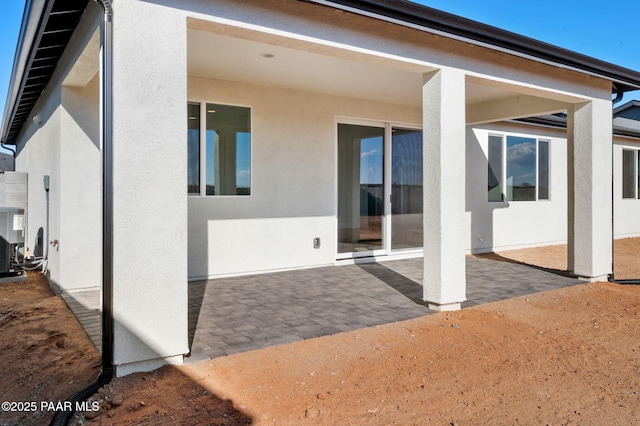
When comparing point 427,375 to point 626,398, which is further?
point 427,375

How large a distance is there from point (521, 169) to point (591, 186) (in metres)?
4.08

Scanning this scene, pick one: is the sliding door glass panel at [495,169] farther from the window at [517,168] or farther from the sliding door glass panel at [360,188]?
the sliding door glass panel at [360,188]

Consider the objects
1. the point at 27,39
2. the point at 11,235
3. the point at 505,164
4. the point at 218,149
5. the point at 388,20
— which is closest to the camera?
the point at 388,20

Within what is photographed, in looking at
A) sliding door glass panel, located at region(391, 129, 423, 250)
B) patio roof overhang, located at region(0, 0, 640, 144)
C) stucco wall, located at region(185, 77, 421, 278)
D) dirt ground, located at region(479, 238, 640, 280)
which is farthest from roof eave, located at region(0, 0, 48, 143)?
dirt ground, located at region(479, 238, 640, 280)

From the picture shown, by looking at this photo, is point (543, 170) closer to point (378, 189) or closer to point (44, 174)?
point (378, 189)

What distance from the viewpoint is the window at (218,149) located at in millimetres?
6852

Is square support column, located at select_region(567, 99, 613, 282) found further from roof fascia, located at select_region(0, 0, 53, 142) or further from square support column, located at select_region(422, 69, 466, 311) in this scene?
roof fascia, located at select_region(0, 0, 53, 142)

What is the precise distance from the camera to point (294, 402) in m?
2.97

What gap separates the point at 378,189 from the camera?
344 inches

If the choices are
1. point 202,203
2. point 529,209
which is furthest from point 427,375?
point 529,209

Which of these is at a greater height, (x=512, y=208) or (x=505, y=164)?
(x=505, y=164)

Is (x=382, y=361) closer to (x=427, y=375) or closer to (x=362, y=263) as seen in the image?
(x=427, y=375)

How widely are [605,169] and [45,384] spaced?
25.0ft

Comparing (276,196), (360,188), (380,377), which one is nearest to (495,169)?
(360,188)
